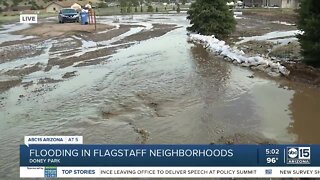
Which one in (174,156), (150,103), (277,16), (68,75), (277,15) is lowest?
(150,103)

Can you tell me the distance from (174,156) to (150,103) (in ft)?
21.9


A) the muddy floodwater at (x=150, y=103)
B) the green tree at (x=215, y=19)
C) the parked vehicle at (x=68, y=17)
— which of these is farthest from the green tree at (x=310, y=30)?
the parked vehicle at (x=68, y=17)

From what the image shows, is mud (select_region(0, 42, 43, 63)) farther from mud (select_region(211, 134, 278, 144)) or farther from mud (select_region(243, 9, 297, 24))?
mud (select_region(243, 9, 297, 24))

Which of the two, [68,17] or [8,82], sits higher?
[68,17]

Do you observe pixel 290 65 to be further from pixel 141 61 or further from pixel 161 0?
pixel 161 0

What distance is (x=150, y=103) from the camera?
38.5 feet

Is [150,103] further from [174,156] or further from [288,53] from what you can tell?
[288,53]

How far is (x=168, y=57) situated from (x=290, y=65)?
252 inches

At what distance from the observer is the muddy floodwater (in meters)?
9.01

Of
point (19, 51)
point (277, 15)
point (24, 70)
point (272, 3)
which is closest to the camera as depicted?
point (24, 70)

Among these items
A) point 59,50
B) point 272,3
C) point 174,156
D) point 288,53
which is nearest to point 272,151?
point 174,156

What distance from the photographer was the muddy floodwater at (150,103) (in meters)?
9.01

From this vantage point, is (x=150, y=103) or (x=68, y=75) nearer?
(x=150, y=103)

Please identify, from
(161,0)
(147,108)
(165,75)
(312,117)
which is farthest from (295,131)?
(161,0)
